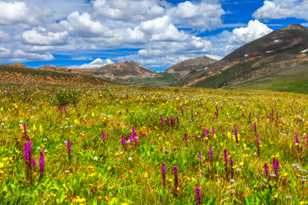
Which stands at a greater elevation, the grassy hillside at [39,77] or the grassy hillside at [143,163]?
the grassy hillside at [39,77]

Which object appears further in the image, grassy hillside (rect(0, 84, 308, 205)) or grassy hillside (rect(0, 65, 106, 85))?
grassy hillside (rect(0, 65, 106, 85))

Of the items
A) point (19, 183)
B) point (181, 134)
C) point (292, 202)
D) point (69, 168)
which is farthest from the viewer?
point (181, 134)

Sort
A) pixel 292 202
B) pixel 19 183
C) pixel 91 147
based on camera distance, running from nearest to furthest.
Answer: pixel 292 202
pixel 19 183
pixel 91 147

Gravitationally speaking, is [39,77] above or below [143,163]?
above

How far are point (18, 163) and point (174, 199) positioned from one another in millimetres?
2913

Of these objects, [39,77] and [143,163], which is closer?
[143,163]

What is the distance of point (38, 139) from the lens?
796cm

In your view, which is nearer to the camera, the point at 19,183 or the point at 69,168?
the point at 19,183

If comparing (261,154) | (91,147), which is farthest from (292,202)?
(91,147)

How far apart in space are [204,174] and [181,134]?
9.90ft

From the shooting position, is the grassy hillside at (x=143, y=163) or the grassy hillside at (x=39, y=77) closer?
the grassy hillside at (x=143, y=163)

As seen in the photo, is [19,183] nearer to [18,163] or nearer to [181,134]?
[18,163]

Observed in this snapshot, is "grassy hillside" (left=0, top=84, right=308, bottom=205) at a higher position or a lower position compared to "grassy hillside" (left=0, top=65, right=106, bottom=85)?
lower

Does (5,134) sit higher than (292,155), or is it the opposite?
(5,134)
